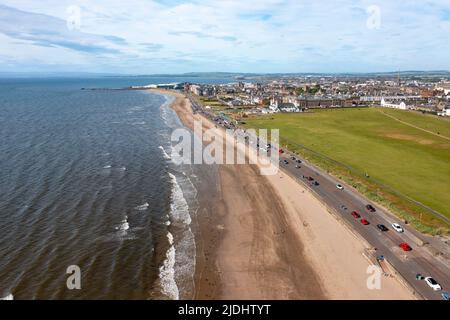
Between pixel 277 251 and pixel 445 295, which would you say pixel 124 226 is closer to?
pixel 277 251

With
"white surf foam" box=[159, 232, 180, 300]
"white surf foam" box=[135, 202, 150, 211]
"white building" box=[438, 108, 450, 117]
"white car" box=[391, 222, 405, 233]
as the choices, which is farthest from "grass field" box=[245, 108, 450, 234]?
"white surf foam" box=[135, 202, 150, 211]

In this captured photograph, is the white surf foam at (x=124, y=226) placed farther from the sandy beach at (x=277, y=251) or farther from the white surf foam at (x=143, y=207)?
the sandy beach at (x=277, y=251)

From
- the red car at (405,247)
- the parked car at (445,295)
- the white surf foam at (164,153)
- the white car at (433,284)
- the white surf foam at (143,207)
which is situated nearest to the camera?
the parked car at (445,295)

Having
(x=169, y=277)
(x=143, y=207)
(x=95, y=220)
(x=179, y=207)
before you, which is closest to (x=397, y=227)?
(x=169, y=277)

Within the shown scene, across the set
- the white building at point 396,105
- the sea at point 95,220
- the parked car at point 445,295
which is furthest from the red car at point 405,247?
the white building at point 396,105

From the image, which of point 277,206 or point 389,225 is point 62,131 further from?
point 389,225

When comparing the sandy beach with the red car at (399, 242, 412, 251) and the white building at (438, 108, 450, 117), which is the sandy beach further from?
the white building at (438, 108, 450, 117)
